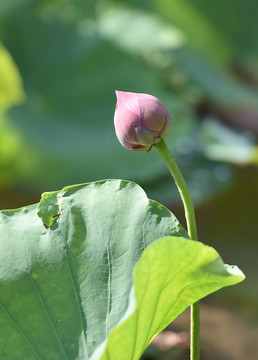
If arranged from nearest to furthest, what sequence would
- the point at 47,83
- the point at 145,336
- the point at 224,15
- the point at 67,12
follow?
the point at 145,336, the point at 47,83, the point at 67,12, the point at 224,15

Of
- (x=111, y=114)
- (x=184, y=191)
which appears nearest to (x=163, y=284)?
(x=184, y=191)

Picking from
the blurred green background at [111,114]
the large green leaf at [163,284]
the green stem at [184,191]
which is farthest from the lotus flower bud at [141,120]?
the blurred green background at [111,114]

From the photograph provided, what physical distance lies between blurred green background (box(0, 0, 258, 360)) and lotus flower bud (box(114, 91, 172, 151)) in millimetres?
1600

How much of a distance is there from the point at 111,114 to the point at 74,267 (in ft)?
6.60

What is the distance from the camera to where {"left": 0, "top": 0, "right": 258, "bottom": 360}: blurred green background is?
261 centimetres

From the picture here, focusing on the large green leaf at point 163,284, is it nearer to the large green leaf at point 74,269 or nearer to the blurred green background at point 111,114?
the large green leaf at point 74,269

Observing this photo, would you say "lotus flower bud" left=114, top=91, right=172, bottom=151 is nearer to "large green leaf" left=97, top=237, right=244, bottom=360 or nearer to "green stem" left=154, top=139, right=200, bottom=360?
"green stem" left=154, top=139, right=200, bottom=360

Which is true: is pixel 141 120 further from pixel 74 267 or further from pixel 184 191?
pixel 74 267

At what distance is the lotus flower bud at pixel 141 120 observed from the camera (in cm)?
74

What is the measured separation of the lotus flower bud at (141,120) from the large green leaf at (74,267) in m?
0.08

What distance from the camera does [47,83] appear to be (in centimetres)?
278

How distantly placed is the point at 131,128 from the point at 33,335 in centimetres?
28

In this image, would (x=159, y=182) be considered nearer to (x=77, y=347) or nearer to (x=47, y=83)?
(x=47, y=83)

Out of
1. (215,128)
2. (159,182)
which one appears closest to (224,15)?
(215,128)
